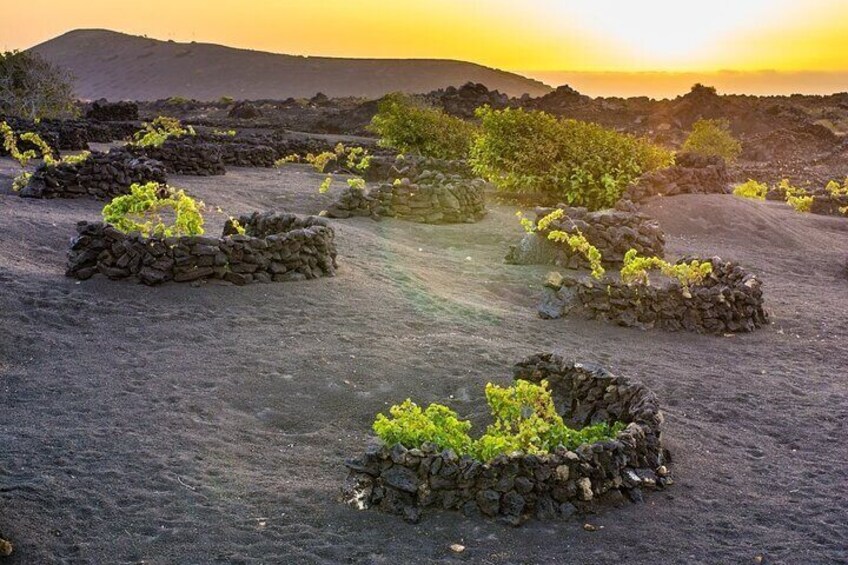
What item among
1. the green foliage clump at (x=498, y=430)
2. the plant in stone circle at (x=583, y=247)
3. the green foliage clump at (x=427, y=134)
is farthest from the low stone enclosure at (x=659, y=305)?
the green foliage clump at (x=427, y=134)

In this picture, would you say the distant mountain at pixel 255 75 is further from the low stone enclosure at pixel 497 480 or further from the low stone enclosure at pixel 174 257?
the low stone enclosure at pixel 497 480

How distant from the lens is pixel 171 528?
652 centimetres

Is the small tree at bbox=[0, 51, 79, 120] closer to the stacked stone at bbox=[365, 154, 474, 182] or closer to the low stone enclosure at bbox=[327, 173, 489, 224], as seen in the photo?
the stacked stone at bbox=[365, 154, 474, 182]

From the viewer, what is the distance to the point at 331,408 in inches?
360

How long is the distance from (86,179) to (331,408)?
13585mm

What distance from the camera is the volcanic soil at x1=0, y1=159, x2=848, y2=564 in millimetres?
6508

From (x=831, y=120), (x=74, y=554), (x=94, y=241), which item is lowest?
(x=74, y=554)

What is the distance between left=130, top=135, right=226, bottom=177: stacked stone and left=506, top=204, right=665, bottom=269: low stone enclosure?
13.6 meters

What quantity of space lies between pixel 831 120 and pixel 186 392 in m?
72.3

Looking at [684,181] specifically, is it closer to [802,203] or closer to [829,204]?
[802,203]

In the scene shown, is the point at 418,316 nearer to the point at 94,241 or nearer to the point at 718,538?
the point at 94,241

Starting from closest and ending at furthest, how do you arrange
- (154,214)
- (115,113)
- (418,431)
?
(418,431) → (154,214) → (115,113)

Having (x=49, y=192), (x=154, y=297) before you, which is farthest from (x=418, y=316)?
(x=49, y=192)

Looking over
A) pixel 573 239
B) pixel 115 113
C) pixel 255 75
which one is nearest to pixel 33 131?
pixel 573 239
